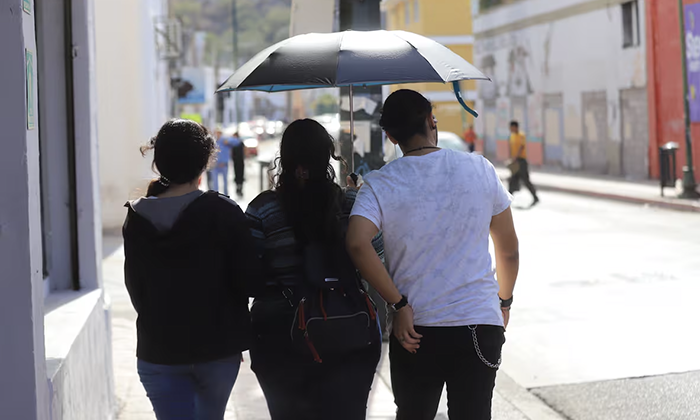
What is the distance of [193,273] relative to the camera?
134 inches

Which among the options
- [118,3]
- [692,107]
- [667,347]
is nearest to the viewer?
[667,347]

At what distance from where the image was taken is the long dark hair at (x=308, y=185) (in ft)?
11.4

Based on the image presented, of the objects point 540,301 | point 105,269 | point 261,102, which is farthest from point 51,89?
point 261,102

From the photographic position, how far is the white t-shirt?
350 cm

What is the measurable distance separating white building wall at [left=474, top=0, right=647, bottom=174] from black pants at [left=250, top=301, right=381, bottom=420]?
1088 inches

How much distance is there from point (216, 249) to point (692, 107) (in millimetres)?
25032

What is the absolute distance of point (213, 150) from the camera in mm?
3564

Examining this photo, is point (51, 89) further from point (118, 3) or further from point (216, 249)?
point (118, 3)

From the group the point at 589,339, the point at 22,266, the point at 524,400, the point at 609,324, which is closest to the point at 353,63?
the point at 22,266

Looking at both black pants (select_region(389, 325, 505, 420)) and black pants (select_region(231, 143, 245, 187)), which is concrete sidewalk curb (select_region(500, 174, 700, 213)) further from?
black pants (select_region(389, 325, 505, 420))

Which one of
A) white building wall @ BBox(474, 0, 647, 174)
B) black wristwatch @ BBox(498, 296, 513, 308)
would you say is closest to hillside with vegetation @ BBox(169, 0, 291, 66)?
white building wall @ BBox(474, 0, 647, 174)

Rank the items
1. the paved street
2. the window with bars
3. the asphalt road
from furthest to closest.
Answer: the window with bars
the asphalt road
the paved street

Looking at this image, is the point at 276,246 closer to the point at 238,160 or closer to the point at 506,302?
the point at 506,302

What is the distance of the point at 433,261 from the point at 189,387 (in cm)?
97
